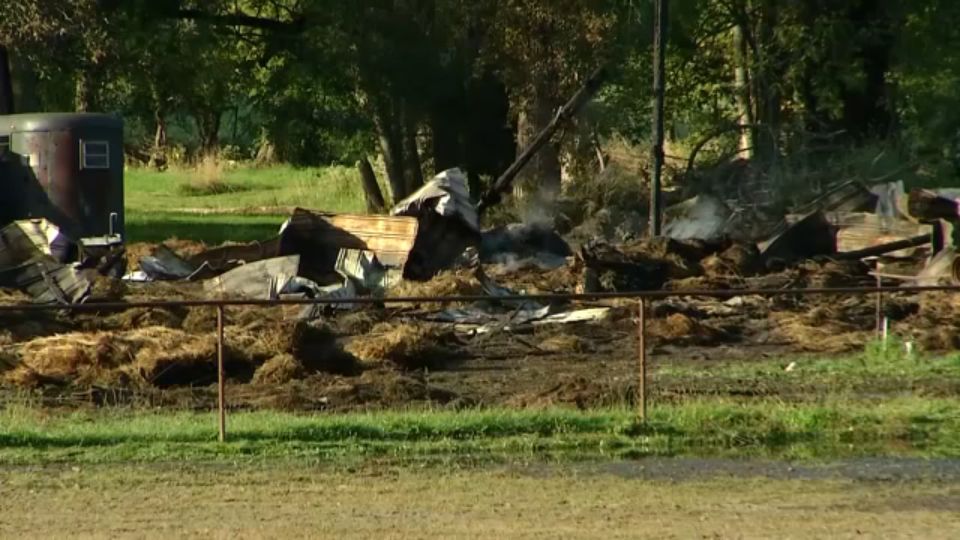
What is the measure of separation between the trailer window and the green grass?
1487 centimetres

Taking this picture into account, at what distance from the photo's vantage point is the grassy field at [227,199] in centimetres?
3700

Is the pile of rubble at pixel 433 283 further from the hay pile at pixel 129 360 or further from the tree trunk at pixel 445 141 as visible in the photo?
the tree trunk at pixel 445 141

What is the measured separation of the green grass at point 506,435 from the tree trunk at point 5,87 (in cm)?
2094

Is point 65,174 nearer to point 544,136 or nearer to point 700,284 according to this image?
point 544,136

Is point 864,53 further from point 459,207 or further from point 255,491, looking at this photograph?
point 255,491

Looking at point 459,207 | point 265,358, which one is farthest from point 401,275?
point 265,358

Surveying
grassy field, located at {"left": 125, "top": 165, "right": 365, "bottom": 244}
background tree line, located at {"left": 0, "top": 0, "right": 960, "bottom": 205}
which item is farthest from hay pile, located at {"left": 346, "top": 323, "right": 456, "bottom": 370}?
grassy field, located at {"left": 125, "top": 165, "right": 365, "bottom": 244}

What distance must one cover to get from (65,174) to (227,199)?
67.9 feet

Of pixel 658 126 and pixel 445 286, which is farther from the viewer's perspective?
pixel 658 126

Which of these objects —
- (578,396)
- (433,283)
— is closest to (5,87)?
(433,283)

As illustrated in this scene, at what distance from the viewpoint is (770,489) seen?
448 inches

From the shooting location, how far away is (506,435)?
1356 centimetres

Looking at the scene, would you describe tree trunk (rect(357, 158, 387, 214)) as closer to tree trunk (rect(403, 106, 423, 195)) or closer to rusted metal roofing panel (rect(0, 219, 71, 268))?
tree trunk (rect(403, 106, 423, 195))

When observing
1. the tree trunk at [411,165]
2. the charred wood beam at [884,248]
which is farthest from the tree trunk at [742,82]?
the charred wood beam at [884,248]
